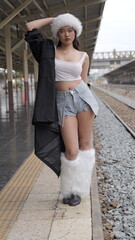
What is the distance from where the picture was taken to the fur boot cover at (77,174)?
368cm

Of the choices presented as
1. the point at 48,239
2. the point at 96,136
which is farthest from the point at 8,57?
the point at 48,239

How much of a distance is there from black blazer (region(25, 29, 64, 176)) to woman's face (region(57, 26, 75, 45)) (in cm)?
15

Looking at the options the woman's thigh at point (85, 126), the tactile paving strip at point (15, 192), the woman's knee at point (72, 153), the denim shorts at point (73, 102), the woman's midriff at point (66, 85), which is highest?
the woman's midriff at point (66, 85)

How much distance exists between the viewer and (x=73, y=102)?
141 inches

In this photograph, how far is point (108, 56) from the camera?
77.8 meters

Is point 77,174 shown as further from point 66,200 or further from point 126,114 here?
point 126,114

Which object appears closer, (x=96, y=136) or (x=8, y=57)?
(x=96, y=136)

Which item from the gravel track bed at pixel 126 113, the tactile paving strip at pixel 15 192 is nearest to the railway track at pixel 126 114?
the gravel track bed at pixel 126 113

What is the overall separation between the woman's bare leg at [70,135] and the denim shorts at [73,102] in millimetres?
49

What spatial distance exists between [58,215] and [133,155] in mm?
3959

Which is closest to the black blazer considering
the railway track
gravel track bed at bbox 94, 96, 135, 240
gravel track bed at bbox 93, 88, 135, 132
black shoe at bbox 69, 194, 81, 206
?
black shoe at bbox 69, 194, 81, 206

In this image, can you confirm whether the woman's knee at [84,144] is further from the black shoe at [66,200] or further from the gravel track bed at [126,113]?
the gravel track bed at [126,113]

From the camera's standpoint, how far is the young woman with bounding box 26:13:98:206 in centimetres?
355

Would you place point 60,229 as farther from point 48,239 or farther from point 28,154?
point 28,154
